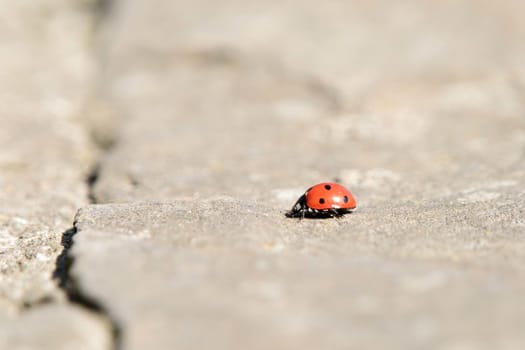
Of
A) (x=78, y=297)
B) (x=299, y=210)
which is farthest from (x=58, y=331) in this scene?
(x=299, y=210)

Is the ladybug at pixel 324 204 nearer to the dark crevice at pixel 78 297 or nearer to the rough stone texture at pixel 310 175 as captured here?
the rough stone texture at pixel 310 175

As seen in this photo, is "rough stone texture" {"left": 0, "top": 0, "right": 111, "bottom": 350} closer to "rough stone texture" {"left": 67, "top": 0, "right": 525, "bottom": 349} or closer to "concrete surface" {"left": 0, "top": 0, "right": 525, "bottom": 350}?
"concrete surface" {"left": 0, "top": 0, "right": 525, "bottom": 350}

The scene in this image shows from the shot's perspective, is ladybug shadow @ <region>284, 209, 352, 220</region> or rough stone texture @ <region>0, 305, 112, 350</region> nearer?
rough stone texture @ <region>0, 305, 112, 350</region>

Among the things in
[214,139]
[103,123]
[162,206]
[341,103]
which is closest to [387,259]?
[162,206]

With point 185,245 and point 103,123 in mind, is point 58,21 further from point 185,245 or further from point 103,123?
point 185,245

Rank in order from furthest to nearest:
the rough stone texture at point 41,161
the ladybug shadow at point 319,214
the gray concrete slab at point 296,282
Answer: the ladybug shadow at point 319,214
the rough stone texture at point 41,161
the gray concrete slab at point 296,282

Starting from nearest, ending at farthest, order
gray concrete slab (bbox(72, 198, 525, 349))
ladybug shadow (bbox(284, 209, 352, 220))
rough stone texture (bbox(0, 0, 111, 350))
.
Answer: gray concrete slab (bbox(72, 198, 525, 349))
rough stone texture (bbox(0, 0, 111, 350))
ladybug shadow (bbox(284, 209, 352, 220))

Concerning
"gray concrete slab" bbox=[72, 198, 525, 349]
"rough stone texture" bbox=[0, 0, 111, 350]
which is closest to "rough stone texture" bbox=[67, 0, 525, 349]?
"gray concrete slab" bbox=[72, 198, 525, 349]

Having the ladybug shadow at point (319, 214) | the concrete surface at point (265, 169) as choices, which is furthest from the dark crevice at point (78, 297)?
the ladybug shadow at point (319, 214)
